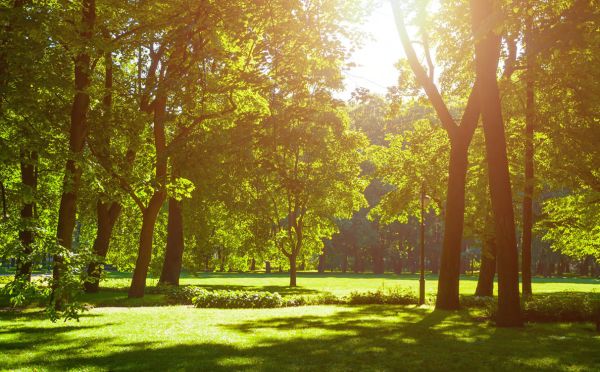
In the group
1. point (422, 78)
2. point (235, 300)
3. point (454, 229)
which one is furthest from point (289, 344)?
point (235, 300)

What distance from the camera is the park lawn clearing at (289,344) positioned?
9.23 metres

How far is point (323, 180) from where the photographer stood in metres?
41.3

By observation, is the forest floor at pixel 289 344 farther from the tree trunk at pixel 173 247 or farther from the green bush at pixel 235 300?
the tree trunk at pixel 173 247

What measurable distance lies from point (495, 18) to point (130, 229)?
30.2m

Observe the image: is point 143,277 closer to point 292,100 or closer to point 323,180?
point 292,100

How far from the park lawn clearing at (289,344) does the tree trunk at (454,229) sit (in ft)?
8.03

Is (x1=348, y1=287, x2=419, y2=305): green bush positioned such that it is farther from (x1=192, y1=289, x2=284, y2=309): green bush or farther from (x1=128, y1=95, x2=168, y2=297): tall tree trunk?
(x1=128, y1=95, x2=168, y2=297): tall tree trunk

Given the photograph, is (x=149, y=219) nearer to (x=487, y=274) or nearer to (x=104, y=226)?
(x=104, y=226)

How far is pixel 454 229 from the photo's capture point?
1889 centimetres

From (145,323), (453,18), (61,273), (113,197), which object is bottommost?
(145,323)

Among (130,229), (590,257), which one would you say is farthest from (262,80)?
(590,257)

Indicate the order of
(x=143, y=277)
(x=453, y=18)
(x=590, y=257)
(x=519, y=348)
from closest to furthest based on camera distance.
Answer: (x=519, y=348) → (x=453, y=18) → (x=143, y=277) → (x=590, y=257)

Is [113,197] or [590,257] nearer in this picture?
[113,197]

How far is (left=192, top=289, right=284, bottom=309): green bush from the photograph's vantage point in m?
22.9
